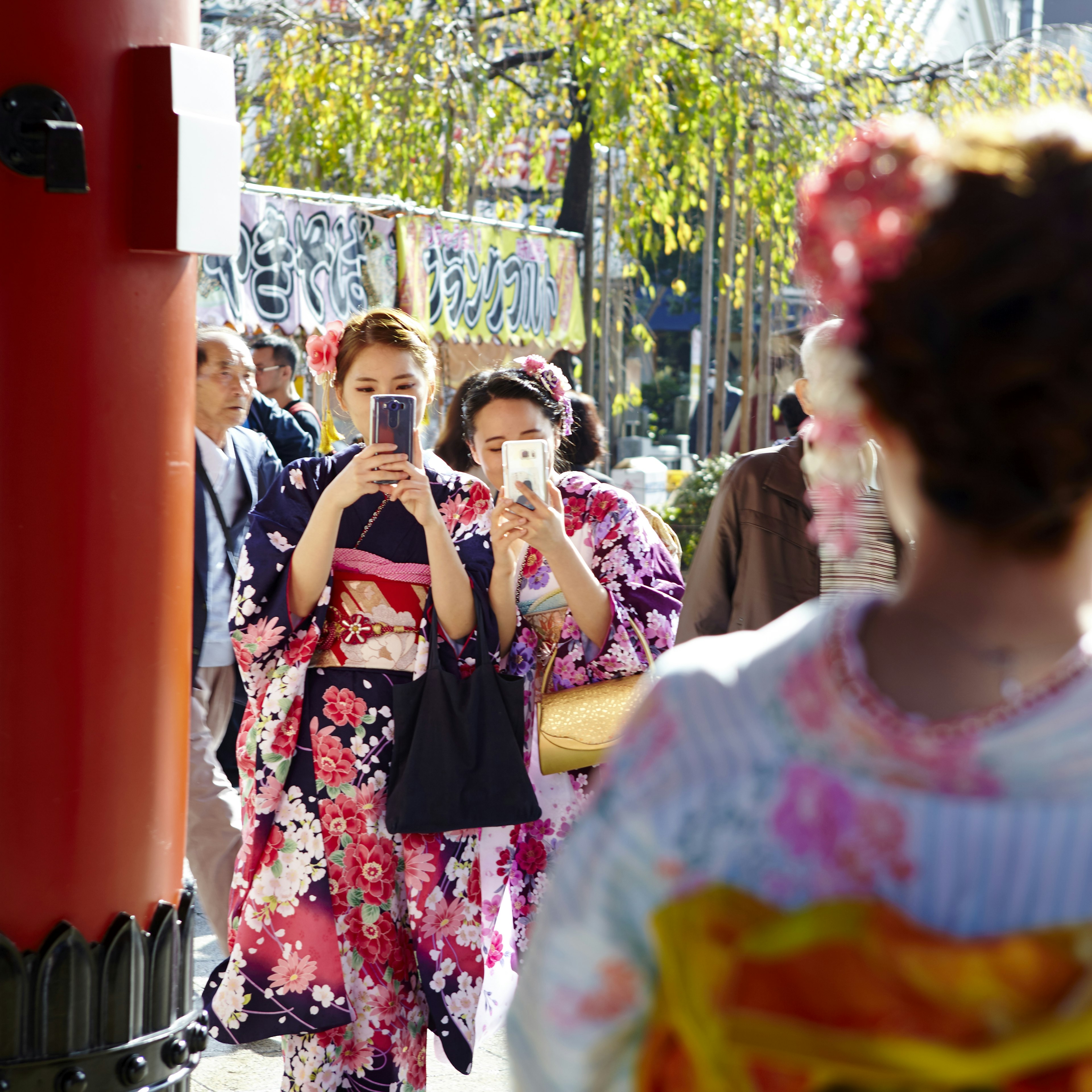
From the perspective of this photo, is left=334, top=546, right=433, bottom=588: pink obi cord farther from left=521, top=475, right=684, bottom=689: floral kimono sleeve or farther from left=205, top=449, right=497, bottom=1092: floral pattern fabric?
left=521, top=475, right=684, bottom=689: floral kimono sleeve

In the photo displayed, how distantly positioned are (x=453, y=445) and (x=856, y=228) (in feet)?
10.7

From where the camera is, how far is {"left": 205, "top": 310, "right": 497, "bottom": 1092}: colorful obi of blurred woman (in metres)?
3.08

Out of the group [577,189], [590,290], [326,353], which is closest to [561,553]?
[326,353]

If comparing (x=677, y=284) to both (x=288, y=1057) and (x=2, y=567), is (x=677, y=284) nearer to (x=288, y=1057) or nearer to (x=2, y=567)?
(x=288, y=1057)

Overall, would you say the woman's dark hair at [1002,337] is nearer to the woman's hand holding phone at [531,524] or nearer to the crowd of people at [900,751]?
the crowd of people at [900,751]

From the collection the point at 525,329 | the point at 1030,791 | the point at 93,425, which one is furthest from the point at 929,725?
the point at 525,329

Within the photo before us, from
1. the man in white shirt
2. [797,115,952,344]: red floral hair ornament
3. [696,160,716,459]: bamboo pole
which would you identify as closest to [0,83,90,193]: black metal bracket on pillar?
[797,115,952,344]: red floral hair ornament

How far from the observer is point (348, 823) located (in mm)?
3111

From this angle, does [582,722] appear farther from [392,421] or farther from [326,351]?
[326,351]

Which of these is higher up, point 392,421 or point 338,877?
point 392,421

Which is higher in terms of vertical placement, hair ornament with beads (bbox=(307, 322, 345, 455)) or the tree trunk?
the tree trunk

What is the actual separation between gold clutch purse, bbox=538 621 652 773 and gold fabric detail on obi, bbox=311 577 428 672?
1.23ft

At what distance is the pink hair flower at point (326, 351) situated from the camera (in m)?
3.31

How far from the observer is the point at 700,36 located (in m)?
8.68
